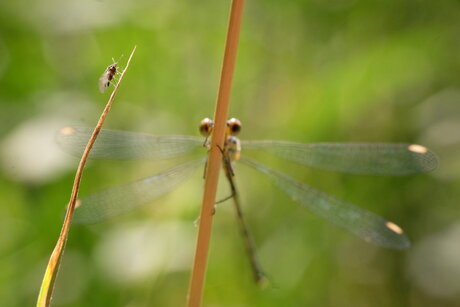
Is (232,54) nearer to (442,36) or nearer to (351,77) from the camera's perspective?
(351,77)

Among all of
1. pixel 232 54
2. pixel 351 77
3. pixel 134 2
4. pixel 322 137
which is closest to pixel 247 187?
pixel 322 137

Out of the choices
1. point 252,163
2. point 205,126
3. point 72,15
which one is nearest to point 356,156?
point 252,163

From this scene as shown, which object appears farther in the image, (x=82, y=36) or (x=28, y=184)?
(x=82, y=36)

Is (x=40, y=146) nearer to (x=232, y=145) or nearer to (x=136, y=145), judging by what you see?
(x=136, y=145)

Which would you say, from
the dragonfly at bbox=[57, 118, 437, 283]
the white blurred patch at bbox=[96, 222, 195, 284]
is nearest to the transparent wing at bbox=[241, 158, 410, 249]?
the dragonfly at bbox=[57, 118, 437, 283]

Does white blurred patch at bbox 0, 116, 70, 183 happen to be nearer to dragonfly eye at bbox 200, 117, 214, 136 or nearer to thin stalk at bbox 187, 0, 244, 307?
dragonfly eye at bbox 200, 117, 214, 136
